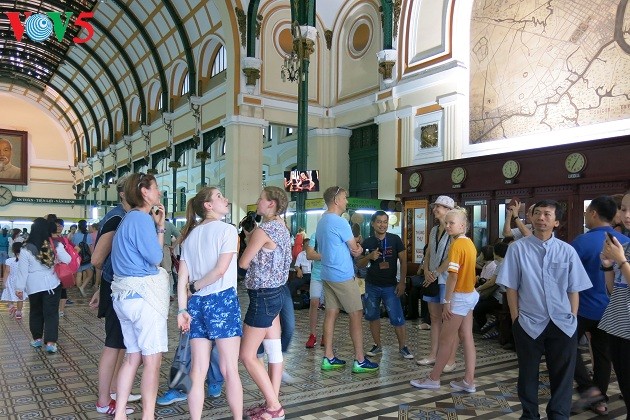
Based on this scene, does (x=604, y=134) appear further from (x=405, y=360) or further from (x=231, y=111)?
(x=231, y=111)

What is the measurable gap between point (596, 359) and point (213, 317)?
289 centimetres

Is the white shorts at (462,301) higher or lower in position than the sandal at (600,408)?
higher

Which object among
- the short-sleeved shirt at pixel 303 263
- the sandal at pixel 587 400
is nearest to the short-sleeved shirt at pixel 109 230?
the sandal at pixel 587 400

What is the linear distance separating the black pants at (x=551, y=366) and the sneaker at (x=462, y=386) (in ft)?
3.54

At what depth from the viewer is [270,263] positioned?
11.4 ft

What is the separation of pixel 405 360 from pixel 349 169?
11945 millimetres

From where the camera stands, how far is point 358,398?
4.18 meters

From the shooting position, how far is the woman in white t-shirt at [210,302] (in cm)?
308

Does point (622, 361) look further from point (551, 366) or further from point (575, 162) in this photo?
point (575, 162)

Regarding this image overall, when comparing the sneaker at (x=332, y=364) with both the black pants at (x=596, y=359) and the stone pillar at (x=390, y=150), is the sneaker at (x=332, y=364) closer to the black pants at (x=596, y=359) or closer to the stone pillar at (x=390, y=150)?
the black pants at (x=596, y=359)

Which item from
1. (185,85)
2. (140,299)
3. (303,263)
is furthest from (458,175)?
(185,85)

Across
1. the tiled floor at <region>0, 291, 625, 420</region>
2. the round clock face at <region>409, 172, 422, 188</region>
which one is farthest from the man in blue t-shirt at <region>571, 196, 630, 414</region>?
the round clock face at <region>409, 172, 422, 188</region>

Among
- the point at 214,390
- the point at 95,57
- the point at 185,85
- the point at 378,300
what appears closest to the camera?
the point at 214,390

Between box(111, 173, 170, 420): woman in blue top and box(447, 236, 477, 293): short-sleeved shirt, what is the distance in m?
2.28
